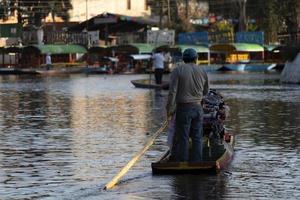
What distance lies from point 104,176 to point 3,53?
242ft

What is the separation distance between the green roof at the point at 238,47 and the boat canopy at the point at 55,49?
1313 centimetres

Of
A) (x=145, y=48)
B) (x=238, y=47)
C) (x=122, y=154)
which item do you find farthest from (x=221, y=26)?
(x=122, y=154)

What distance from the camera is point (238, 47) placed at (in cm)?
8131

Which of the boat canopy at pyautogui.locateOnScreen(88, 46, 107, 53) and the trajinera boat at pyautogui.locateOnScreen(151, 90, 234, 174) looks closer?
the trajinera boat at pyautogui.locateOnScreen(151, 90, 234, 174)

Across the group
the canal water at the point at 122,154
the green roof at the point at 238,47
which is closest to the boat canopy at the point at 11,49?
the green roof at the point at 238,47

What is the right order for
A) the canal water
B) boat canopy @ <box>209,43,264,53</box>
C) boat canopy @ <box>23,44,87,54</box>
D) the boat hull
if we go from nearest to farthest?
the canal water < the boat hull < boat canopy @ <box>23,44,87,54</box> < boat canopy @ <box>209,43,264,53</box>

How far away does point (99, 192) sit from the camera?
1008 centimetres

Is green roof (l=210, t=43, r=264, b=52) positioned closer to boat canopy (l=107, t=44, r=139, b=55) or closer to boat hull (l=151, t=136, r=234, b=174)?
boat canopy (l=107, t=44, r=139, b=55)

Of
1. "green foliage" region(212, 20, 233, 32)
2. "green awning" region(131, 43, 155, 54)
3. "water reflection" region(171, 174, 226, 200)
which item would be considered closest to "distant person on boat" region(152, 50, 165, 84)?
"water reflection" region(171, 174, 226, 200)

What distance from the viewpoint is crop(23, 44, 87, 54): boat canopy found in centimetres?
7769

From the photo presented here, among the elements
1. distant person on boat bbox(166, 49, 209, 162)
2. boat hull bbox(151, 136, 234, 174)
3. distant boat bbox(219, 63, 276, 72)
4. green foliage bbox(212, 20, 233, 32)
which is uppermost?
green foliage bbox(212, 20, 233, 32)

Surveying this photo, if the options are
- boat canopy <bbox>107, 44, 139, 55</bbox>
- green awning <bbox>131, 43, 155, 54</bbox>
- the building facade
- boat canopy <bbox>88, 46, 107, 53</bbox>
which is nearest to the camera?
green awning <bbox>131, 43, 155, 54</bbox>

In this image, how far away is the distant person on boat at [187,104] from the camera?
1132 centimetres

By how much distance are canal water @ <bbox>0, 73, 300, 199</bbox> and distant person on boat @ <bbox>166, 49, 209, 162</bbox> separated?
0.45 m
